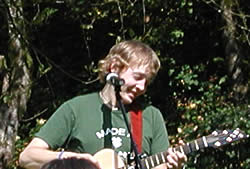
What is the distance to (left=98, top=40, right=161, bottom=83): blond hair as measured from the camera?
423 centimetres

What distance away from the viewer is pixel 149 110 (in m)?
4.36

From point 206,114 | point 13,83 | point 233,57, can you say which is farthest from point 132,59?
point 233,57

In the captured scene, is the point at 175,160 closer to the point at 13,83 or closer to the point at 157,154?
the point at 157,154

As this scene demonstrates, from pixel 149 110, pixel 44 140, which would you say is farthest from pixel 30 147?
pixel 149 110

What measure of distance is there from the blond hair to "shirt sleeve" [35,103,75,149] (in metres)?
0.35

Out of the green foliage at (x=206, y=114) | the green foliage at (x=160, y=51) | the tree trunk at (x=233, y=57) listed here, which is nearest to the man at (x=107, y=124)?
the green foliage at (x=206, y=114)

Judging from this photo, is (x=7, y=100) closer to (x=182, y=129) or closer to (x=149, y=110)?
(x=149, y=110)

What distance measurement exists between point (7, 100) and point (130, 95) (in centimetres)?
225

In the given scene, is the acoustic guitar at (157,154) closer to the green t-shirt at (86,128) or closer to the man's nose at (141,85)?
the green t-shirt at (86,128)

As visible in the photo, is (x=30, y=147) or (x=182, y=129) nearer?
(x=30, y=147)

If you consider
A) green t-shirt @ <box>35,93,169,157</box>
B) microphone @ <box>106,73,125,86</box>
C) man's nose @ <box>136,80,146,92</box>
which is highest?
microphone @ <box>106,73,125,86</box>

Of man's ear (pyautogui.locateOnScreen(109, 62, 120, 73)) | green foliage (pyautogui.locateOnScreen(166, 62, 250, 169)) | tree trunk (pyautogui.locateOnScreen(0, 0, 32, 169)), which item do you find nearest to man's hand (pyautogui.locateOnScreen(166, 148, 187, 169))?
man's ear (pyautogui.locateOnScreen(109, 62, 120, 73))

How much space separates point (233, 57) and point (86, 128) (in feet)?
18.0

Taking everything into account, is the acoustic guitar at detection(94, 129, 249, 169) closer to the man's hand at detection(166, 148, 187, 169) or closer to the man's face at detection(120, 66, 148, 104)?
the man's hand at detection(166, 148, 187, 169)
